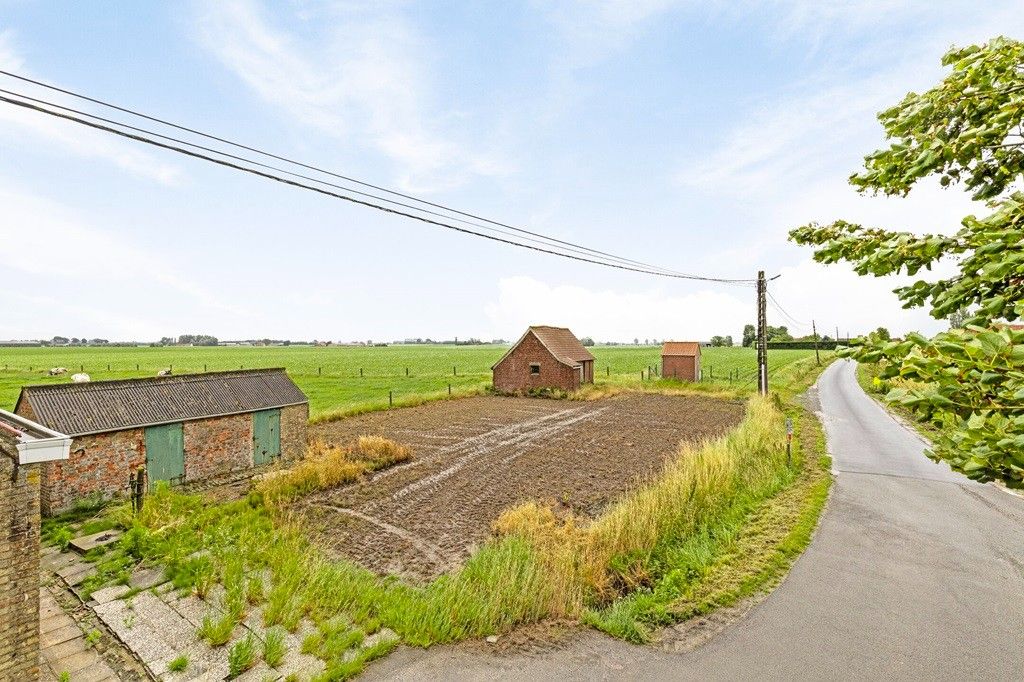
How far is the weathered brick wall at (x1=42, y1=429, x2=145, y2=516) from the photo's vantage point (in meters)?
11.8

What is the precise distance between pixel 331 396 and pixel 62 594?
30.2 metres

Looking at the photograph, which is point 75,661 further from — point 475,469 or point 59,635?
point 475,469

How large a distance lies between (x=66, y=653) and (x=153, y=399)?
9.13 meters

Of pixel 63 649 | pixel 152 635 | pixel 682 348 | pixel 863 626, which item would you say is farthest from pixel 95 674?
pixel 682 348

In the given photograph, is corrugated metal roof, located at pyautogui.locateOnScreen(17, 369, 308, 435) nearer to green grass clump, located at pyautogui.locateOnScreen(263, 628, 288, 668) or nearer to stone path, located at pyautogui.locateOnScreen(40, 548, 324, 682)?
stone path, located at pyautogui.locateOnScreen(40, 548, 324, 682)

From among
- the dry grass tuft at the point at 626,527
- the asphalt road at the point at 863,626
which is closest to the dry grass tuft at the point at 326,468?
the dry grass tuft at the point at 626,527

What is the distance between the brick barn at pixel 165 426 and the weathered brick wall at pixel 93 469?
0.07 ft

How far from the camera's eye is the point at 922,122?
2.70 metres

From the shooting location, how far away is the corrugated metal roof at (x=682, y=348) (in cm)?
4206

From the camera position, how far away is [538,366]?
36656mm

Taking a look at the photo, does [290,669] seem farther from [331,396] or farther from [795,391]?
[795,391]

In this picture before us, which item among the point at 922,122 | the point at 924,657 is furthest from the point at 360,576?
the point at 922,122

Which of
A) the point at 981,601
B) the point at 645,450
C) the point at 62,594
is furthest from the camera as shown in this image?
the point at 645,450

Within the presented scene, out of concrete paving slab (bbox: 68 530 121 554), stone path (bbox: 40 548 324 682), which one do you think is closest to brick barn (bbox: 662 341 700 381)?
concrete paving slab (bbox: 68 530 121 554)
